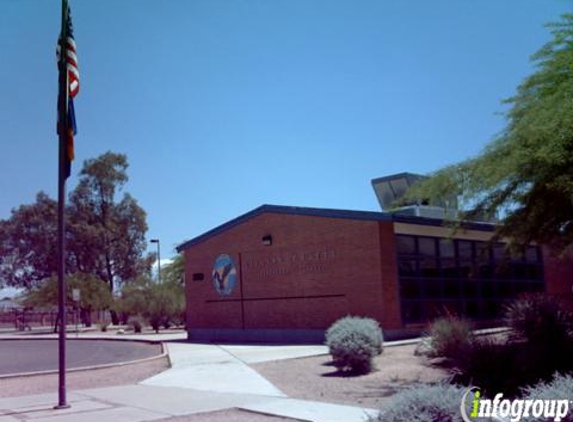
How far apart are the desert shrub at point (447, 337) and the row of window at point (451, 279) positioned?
641 cm

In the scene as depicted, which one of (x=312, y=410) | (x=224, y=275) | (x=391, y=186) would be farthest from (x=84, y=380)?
(x=391, y=186)

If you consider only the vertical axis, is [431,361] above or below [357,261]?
below

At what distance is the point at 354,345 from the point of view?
14320mm

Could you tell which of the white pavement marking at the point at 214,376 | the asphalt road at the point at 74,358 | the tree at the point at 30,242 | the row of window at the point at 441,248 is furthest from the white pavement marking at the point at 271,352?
the tree at the point at 30,242

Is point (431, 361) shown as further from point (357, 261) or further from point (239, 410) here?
point (357, 261)

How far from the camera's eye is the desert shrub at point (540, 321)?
13641 millimetres

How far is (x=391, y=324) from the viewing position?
21969mm

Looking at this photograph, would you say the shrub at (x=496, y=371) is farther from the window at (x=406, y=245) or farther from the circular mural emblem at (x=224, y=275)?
the circular mural emblem at (x=224, y=275)

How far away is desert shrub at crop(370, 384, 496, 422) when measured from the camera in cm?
569

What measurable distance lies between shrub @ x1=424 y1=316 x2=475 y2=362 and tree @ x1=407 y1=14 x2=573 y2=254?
2.35 m

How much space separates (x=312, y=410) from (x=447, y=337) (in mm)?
5870

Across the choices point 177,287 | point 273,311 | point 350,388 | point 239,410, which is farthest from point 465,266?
point 177,287

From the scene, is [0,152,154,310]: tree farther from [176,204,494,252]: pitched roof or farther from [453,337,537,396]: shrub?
[453,337,537,396]: shrub

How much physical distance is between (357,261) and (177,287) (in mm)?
26853
